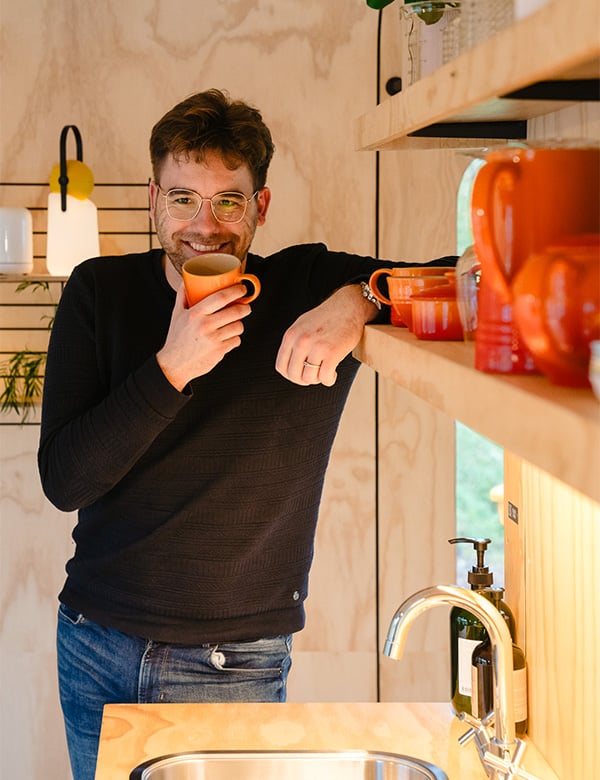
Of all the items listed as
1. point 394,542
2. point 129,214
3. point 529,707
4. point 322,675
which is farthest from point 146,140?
point 529,707

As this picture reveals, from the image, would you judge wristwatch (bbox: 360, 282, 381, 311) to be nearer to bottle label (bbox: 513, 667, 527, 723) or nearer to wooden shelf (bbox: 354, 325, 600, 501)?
wooden shelf (bbox: 354, 325, 600, 501)

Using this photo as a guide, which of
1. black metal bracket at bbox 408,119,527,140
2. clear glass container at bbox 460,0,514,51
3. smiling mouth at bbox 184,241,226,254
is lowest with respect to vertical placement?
smiling mouth at bbox 184,241,226,254

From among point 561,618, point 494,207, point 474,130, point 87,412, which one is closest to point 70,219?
point 87,412

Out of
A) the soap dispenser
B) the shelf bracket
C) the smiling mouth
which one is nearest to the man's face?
the smiling mouth

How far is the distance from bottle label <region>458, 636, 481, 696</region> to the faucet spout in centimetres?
19

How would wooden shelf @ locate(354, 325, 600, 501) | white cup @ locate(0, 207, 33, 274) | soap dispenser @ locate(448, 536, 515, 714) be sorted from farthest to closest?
white cup @ locate(0, 207, 33, 274) < soap dispenser @ locate(448, 536, 515, 714) < wooden shelf @ locate(354, 325, 600, 501)

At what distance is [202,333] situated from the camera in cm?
137

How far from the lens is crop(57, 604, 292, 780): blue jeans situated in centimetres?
167

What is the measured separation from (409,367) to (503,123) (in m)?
0.53

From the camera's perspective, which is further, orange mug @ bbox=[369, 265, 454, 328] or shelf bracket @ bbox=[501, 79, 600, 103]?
orange mug @ bbox=[369, 265, 454, 328]

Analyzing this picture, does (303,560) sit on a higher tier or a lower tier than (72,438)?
lower

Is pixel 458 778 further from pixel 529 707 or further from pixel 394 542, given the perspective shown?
pixel 394 542

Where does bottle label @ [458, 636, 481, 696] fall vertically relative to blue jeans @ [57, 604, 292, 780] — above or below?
above

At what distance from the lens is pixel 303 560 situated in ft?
5.93
